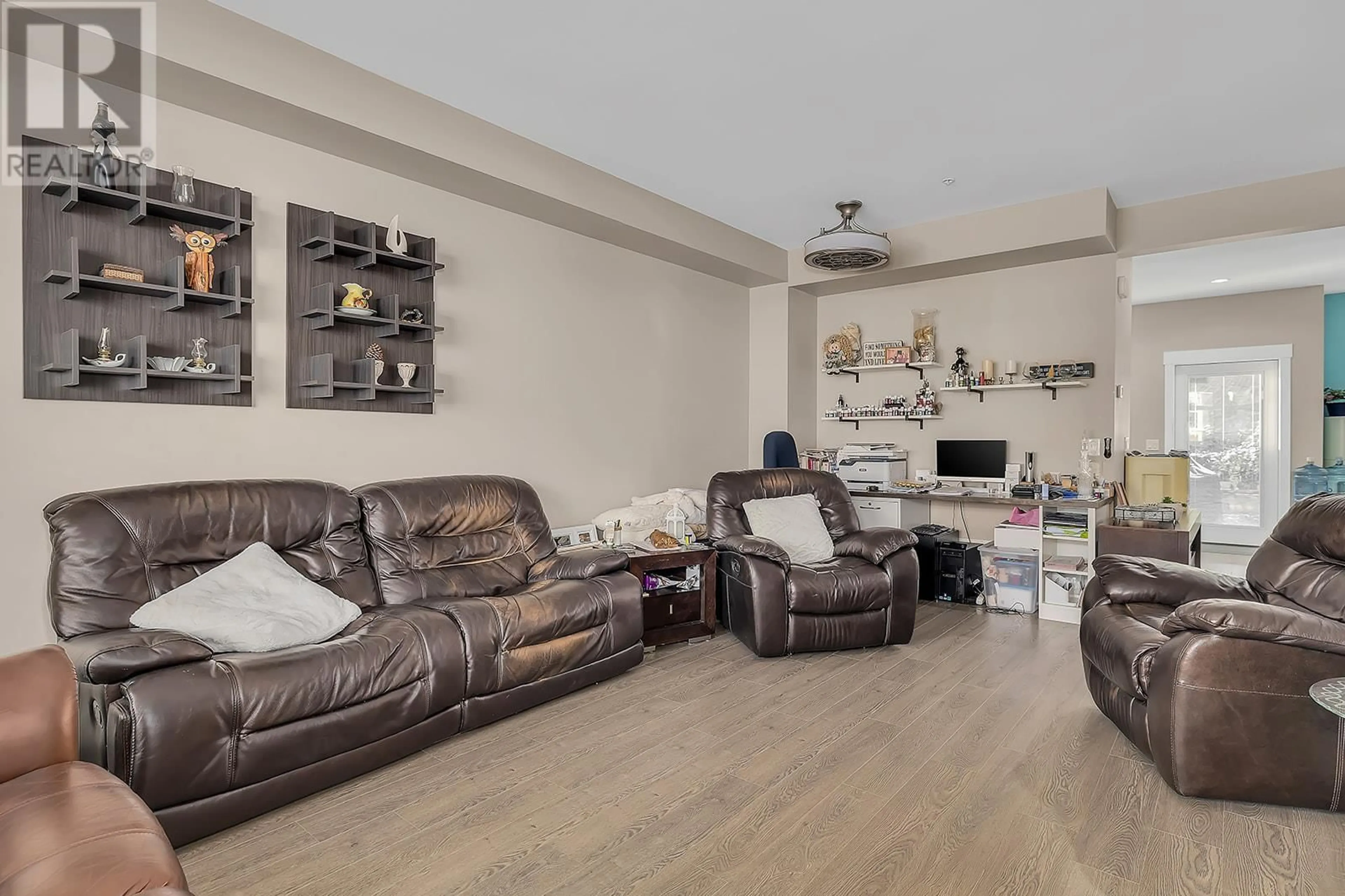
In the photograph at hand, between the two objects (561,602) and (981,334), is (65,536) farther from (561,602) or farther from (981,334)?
(981,334)

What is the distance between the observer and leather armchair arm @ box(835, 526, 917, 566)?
4.19 metres

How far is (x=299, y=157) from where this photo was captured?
3.41 m

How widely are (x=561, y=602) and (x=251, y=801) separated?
53.9 inches

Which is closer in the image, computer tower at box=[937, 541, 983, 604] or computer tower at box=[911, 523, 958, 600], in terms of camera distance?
computer tower at box=[937, 541, 983, 604]

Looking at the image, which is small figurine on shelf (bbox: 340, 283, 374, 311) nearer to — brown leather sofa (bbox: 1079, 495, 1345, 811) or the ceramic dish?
the ceramic dish

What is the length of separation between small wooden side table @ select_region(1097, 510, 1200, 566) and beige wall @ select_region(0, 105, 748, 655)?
2.80 metres

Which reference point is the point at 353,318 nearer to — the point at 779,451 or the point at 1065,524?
the point at 779,451

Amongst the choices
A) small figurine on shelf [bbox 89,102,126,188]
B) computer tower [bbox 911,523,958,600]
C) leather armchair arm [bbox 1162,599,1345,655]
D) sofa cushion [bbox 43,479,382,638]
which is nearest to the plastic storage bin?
computer tower [bbox 911,523,958,600]

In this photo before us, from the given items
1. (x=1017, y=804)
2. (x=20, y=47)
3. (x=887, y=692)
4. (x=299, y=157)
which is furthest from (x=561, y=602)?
(x=20, y=47)

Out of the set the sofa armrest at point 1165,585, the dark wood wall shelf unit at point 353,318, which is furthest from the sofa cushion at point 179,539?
the sofa armrest at point 1165,585

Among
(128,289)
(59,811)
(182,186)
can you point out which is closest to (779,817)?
(59,811)

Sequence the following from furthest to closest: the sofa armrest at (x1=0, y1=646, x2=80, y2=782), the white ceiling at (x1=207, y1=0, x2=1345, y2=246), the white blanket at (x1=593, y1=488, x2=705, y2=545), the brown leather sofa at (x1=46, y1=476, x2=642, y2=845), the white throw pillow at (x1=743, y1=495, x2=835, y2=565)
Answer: the white blanket at (x1=593, y1=488, x2=705, y2=545)
the white throw pillow at (x1=743, y1=495, x2=835, y2=565)
the white ceiling at (x1=207, y1=0, x2=1345, y2=246)
the brown leather sofa at (x1=46, y1=476, x2=642, y2=845)
the sofa armrest at (x1=0, y1=646, x2=80, y2=782)

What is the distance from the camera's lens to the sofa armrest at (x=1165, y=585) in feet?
10.1

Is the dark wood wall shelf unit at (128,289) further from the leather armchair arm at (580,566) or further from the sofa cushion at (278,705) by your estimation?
the leather armchair arm at (580,566)
